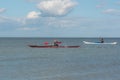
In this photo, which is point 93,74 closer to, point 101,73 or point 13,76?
point 101,73

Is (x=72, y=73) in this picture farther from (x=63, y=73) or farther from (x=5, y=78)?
(x=5, y=78)

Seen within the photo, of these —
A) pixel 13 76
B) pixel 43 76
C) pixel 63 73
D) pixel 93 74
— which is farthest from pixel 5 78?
pixel 93 74

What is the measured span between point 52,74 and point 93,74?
3.80 meters

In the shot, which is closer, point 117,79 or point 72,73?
point 117,79

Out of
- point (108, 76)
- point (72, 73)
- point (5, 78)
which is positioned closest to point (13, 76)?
point (5, 78)

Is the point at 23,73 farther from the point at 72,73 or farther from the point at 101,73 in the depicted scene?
the point at 101,73

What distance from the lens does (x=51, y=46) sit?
3145 inches

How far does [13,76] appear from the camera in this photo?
100 ft

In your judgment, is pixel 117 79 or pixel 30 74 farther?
pixel 30 74

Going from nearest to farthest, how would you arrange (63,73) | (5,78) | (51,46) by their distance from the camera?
(5,78) → (63,73) → (51,46)

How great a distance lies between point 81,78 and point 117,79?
3.04 metres

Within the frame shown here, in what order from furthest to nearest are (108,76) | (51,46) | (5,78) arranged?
1. (51,46)
2. (108,76)
3. (5,78)

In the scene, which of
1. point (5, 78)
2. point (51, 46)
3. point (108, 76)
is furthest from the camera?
point (51, 46)

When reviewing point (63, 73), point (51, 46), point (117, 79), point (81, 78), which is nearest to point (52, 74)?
point (63, 73)
